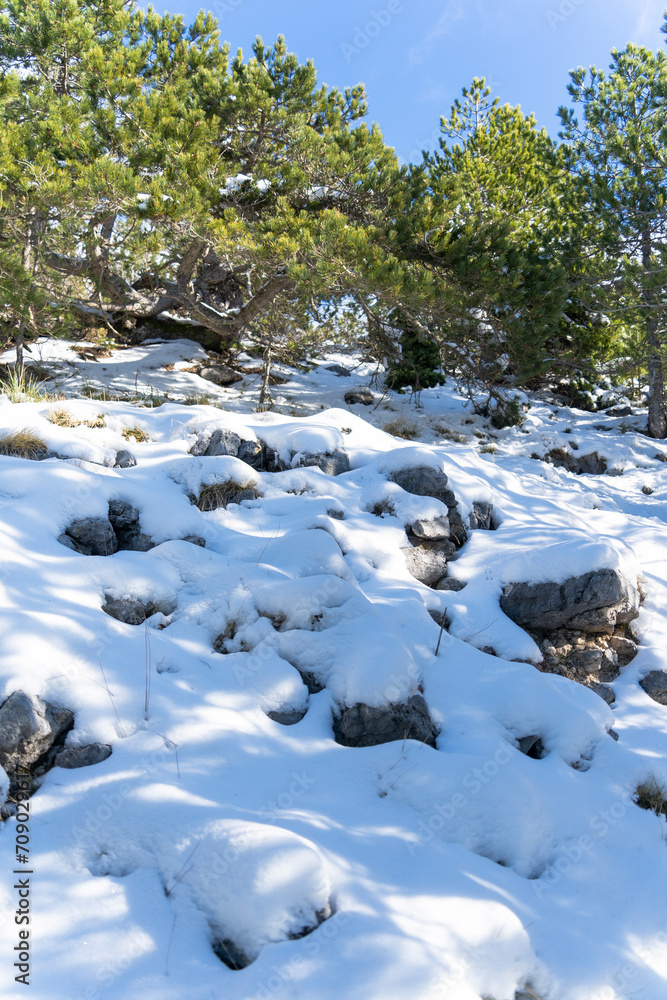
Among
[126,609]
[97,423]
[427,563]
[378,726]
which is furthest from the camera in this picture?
[97,423]

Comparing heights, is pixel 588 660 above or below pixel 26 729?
below

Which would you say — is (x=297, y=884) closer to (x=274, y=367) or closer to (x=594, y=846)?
(x=594, y=846)

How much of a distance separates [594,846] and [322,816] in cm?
130

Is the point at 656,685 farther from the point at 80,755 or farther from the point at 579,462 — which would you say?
the point at 579,462

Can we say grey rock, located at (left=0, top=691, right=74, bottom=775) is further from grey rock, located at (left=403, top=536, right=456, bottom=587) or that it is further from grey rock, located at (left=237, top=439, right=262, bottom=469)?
grey rock, located at (left=237, top=439, right=262, bottom=469)

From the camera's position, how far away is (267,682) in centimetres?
290

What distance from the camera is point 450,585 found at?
4379 mm

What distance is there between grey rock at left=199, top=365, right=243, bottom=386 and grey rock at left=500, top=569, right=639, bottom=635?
764 centimetres

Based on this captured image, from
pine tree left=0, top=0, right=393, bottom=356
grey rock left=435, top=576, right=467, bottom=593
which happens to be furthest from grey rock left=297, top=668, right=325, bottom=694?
pine tree left=0, top=0, right=393, bottom=356

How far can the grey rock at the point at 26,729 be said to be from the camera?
7.50ft

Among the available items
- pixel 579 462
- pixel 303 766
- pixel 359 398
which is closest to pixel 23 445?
pixel 303 766

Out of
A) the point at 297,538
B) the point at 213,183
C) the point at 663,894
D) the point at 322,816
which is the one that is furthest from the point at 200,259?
the point at 663,894

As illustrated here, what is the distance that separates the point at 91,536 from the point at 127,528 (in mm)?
331

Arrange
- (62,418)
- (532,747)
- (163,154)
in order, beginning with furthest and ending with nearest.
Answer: (163,154), (62,418), (532,747)
